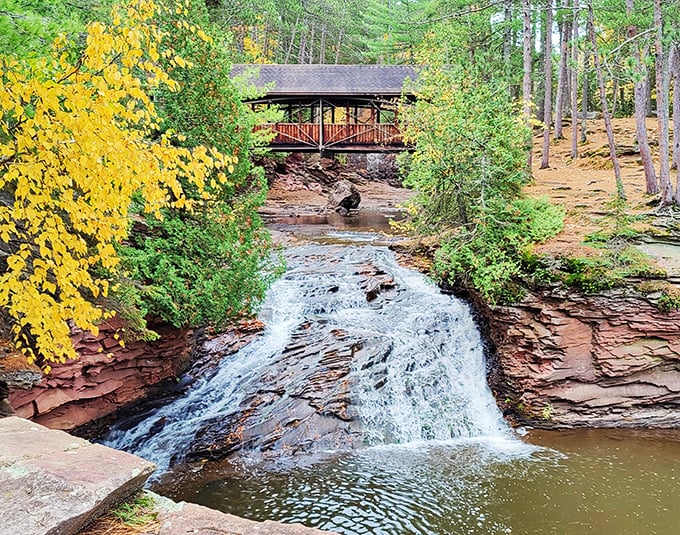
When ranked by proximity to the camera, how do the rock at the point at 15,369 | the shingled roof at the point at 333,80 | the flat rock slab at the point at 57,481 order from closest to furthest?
the flat rock slab at the point at 57,481
the rock at the point at 15,369
the shingled roof at the point at 333,80

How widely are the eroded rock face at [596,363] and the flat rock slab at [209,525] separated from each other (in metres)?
6.95

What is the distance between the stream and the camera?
19.4 feet

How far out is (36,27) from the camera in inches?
191

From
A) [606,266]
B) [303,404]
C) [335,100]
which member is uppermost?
[335,100]

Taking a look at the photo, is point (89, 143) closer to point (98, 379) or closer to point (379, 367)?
point (98, 379)

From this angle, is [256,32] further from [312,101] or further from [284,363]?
[284,363]

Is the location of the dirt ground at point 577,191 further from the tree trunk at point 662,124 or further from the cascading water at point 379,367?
the cascading water at point 379,367

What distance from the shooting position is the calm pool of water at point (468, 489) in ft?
18.9

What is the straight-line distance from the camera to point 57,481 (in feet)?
8.64

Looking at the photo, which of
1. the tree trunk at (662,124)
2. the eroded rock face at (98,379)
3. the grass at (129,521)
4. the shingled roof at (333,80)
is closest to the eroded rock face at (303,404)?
the eroded rock face at (98,379)

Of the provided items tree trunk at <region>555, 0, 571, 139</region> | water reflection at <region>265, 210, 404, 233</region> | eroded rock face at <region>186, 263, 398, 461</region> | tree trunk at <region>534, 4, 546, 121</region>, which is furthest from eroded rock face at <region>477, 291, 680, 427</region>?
tree trunk at <region>534, 4, 546, 121</region>

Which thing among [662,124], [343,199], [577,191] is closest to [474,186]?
[662,124]

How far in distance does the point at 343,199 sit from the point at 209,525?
21.6 m

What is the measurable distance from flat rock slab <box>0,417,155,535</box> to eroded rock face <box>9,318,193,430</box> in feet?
9.63
